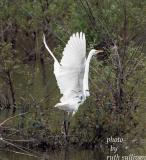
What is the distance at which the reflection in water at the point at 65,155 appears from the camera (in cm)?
1054

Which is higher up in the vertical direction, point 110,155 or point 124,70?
point 124,70

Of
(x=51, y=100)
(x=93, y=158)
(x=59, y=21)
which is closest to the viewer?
(x=93, y=158)

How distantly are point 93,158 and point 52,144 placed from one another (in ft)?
→ 2.69

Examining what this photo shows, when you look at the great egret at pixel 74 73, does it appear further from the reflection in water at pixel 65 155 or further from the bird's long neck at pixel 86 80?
the reflection in water at pixel 65 155

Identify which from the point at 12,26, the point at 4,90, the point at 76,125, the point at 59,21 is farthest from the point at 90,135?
the point at 12,26

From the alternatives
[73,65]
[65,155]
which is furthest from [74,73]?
[65,155]

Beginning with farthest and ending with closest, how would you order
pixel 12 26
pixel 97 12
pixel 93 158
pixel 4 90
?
1. pixel 12 26
2. pixel 97 12
3. pixel 4 90
4. pixel 93 158

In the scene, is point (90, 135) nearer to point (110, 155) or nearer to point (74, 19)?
point (110, 155)

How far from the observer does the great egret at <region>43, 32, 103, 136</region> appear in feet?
33.4

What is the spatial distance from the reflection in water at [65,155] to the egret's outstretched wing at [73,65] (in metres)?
0.85

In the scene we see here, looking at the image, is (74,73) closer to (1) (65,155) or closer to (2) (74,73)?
(2) (74,73)

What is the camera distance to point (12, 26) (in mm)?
19594

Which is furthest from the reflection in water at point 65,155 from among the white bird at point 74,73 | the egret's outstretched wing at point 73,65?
the egret's outstretched wing at point 73,65

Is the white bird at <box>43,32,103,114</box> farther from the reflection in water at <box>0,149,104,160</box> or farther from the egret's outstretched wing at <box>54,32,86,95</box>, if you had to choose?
the reflection in water at <box>0,149,104,160</box>
